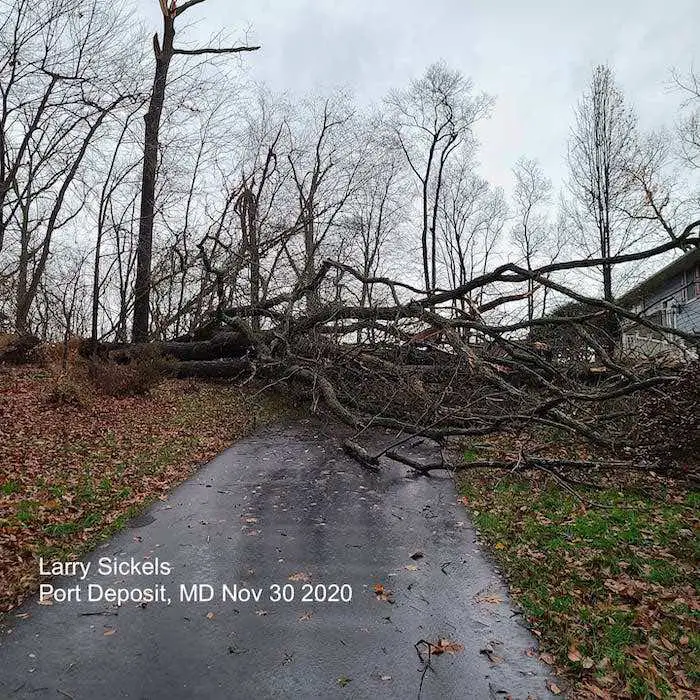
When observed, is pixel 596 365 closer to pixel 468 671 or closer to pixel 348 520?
pixel 348 520

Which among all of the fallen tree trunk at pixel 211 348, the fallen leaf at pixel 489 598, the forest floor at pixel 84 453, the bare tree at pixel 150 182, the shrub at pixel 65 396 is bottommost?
the fallen leaf at pixel 489 598

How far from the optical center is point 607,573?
164 inches

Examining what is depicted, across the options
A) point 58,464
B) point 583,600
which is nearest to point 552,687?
point 583,600

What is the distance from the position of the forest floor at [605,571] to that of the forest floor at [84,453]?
3723mm

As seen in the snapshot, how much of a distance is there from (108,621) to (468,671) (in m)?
2.39

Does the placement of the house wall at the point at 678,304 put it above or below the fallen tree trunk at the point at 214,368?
above

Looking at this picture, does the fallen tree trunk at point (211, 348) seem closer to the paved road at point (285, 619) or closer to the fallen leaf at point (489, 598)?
the paved road at point (285, 619)

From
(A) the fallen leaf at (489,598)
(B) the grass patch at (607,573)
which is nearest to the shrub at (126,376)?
(B) the grass patch at (607,573)

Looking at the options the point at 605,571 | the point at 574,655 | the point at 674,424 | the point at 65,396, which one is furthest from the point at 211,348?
the point at 574,655

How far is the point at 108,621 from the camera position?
11.8ft

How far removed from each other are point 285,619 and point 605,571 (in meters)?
2.53

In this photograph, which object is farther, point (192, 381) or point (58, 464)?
point (192, 381)

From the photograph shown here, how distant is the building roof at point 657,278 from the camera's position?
1891 centimetres

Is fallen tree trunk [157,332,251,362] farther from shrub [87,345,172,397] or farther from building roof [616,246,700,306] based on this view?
building roof [616,246,700,306]
